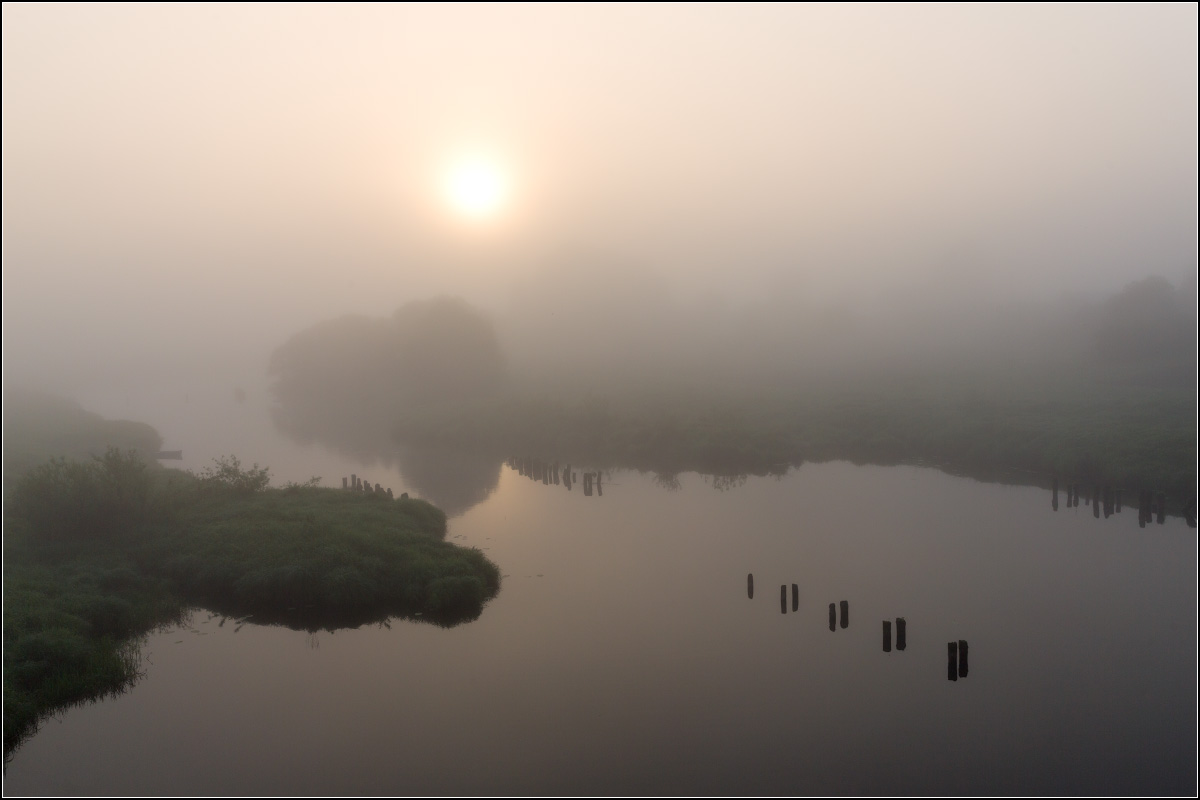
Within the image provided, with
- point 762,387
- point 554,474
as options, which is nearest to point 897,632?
point 554,474

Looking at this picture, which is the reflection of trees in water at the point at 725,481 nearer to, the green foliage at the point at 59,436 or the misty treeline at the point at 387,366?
the green foliage at the point at 59,436

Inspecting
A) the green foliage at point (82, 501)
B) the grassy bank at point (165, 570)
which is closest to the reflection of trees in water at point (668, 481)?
the grassy bank at point (165, 570)

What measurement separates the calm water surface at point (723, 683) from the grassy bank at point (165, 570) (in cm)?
115

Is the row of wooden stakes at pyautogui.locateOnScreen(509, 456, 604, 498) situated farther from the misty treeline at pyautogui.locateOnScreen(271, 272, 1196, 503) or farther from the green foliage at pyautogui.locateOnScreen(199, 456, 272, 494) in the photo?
the green foliage at pyautogui.locateOnScreen(199, 456, 272, 494)

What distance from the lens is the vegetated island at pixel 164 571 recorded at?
22.3 meters

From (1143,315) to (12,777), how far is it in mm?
105365

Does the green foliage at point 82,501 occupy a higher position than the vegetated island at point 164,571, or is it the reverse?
the green foliage at point 82,501

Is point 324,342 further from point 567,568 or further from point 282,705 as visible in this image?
point 282,705

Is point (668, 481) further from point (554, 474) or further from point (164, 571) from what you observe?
point (164, 571)

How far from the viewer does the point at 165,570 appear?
29.1 meters

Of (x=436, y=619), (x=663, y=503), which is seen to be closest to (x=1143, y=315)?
(x=663, y=503)

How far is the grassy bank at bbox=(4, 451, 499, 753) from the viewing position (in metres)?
22.4

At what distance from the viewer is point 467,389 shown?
98.0m

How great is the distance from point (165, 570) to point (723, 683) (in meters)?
21.6
